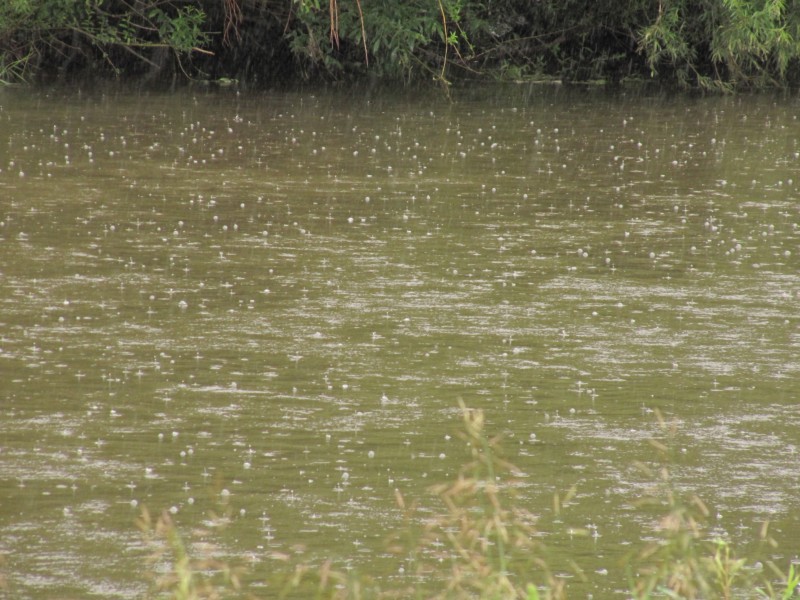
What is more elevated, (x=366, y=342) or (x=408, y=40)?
(x=408, y=40)

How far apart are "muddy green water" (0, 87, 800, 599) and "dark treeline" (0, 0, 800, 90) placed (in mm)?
7897

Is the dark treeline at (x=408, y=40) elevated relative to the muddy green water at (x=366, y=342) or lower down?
elevated

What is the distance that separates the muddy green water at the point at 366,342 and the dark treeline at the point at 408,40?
7.90 meters

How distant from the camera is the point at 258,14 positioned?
26.2 metres

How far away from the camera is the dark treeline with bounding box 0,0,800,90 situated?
2345 cm

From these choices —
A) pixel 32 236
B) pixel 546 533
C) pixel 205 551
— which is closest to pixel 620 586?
pixel 546 533

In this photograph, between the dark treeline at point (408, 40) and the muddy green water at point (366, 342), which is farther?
the dark treeline at point (408, 40)

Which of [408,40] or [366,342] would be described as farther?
[408,40]

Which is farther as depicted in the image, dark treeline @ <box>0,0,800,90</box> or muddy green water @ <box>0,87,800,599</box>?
dark treeline @ <box>0,0,800,90</box>

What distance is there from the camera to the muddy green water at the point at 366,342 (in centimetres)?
574

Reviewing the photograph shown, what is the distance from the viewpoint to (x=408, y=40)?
922 inches

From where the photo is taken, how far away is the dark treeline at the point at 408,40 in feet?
76.9

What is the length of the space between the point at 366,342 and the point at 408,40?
52.2 feet

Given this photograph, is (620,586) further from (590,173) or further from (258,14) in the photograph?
(258,14)
